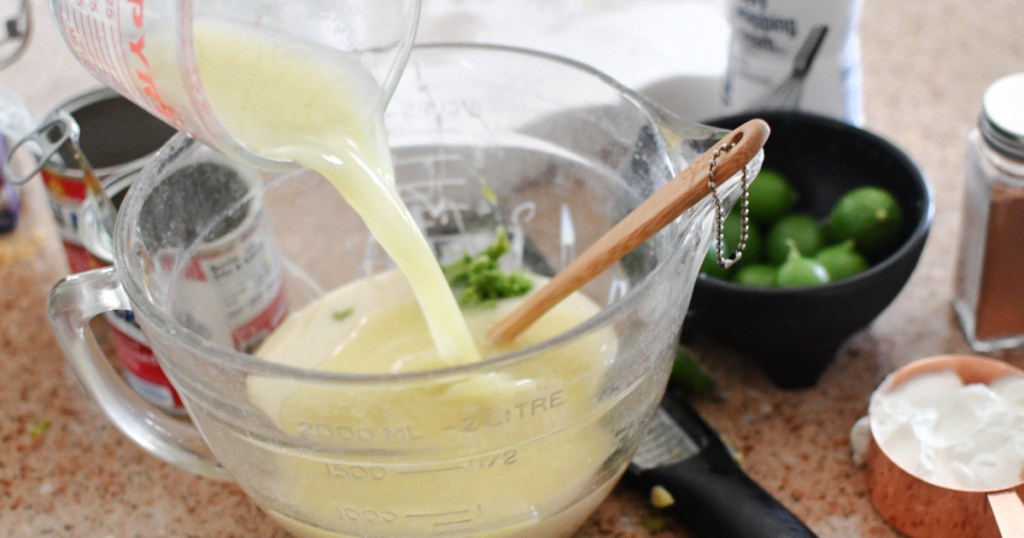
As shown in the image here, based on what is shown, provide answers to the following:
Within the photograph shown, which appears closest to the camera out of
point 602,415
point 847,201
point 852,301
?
point 602,415

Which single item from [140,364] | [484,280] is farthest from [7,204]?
[484,280]

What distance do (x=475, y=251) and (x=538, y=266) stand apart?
0.07m

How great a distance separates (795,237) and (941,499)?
309 mm

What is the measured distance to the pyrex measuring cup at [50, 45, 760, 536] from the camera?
0.69m

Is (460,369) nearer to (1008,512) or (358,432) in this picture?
(358,432)

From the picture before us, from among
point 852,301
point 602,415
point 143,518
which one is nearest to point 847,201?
point 852,301

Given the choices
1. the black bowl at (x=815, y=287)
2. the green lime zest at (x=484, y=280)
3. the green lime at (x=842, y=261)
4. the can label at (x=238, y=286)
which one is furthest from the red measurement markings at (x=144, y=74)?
the green lime at (x=842, y=261)

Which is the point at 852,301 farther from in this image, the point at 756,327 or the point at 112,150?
the point at 112,150

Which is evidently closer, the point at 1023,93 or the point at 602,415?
the point at 602,415

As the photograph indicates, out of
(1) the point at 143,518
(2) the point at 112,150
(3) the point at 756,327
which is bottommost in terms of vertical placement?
(1) the point at 143,518

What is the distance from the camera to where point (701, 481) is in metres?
0.86

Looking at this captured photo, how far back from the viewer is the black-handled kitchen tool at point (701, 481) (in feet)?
2.67

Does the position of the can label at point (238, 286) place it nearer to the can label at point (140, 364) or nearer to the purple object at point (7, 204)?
the can label at point (140, 364)

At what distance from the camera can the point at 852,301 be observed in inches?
35.5
